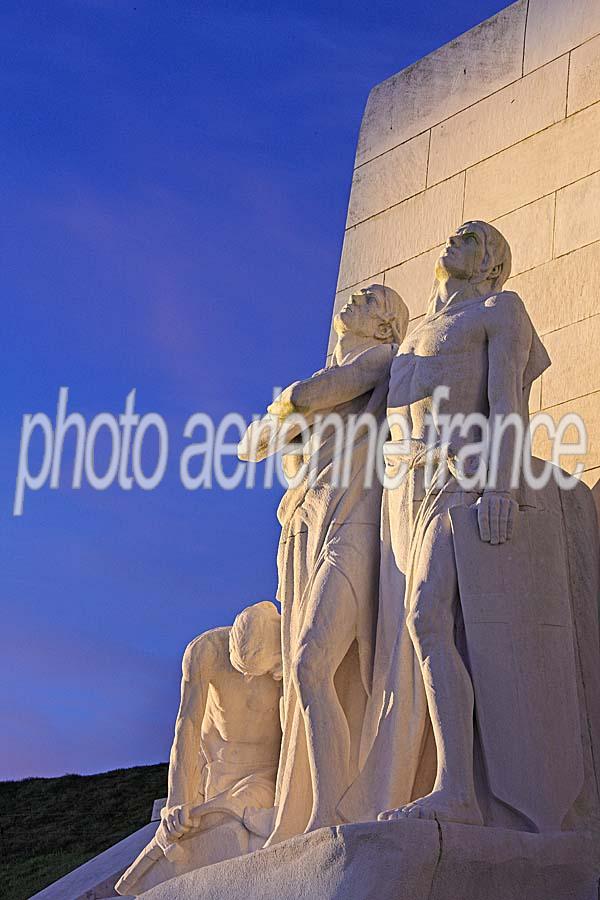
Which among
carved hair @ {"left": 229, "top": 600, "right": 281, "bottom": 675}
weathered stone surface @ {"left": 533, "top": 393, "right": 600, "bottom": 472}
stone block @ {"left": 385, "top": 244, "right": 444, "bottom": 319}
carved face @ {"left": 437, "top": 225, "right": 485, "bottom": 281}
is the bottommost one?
carved hair @ {"left": 229, "top": 600, "right": 281, "bottom": 675}

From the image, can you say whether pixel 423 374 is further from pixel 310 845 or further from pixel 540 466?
pixel 310 845

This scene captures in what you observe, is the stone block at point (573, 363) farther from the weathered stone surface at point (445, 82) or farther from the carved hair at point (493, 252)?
the weathered stone surface at point (445, 82)

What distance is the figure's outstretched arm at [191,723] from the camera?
26.5ft

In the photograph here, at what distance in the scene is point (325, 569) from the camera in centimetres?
736

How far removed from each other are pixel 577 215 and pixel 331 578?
271 centimetres

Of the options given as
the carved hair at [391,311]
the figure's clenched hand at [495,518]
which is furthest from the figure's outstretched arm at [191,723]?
the figure's clenched hand at [495,518]

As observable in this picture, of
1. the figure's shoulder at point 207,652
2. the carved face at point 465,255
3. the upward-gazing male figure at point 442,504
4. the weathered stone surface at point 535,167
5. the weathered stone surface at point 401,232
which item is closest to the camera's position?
the upward-gazing male figure at point 442,504

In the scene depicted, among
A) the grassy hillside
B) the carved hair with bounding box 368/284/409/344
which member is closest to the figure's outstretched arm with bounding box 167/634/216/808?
the carved hair with bounding box 368/284/409/344

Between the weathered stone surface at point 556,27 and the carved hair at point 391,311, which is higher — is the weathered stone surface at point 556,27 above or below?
above

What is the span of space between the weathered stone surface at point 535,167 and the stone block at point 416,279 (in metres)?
0.37

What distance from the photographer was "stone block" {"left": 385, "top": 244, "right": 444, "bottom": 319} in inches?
377

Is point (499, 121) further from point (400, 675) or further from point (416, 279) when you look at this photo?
point (400, 675)

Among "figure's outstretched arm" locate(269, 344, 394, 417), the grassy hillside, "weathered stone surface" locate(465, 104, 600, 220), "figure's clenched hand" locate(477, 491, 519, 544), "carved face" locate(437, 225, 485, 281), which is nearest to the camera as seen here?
"figure's clenched hand" locate(477, 491, 519, 544)

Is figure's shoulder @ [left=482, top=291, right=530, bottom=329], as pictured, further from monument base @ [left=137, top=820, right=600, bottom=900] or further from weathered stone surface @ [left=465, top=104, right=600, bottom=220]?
monument base @ [left=137, top=820, right=600, bottom=900]
